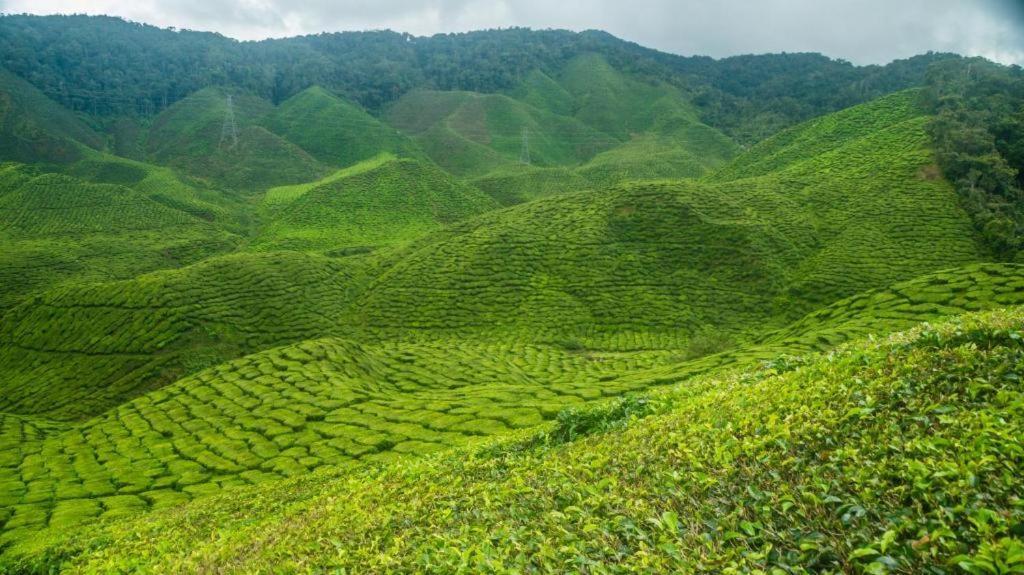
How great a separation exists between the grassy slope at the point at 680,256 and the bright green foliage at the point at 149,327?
528 centimetres

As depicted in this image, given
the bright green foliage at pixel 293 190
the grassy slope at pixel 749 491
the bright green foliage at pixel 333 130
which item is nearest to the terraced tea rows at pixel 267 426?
the grassy slope at pixel 749 491

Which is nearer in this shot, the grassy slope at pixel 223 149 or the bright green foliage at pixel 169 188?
the bright green foliage at pixel 169 188

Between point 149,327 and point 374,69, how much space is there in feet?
427

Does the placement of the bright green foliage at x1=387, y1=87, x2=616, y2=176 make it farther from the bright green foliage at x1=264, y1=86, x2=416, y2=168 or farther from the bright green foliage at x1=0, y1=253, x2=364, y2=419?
the bright green foliage at x1=0, y1=253, x2=364, y2=419

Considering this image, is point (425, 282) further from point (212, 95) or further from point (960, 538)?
point (212, 95)

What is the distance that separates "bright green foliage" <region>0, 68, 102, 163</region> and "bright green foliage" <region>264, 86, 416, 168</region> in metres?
35.8

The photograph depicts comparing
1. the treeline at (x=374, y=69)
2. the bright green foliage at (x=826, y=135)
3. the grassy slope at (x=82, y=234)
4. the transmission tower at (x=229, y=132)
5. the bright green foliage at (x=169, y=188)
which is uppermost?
the treeline at (x=374, y=69)

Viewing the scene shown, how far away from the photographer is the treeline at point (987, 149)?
35812mm

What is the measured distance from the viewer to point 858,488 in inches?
178

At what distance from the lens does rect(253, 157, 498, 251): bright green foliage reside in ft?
201

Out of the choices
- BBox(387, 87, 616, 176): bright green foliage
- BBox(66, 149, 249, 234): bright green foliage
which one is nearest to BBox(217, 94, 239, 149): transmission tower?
BBox(66, 149, 249, 234): bright green foliage

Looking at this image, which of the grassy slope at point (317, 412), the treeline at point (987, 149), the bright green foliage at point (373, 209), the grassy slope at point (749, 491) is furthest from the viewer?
the bright green foliage at point (373, 209)

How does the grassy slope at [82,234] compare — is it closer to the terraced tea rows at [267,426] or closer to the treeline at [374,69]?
the terraced tea rows at [267,426]

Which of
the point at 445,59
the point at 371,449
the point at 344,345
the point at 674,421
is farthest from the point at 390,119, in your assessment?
the point at 674,421
